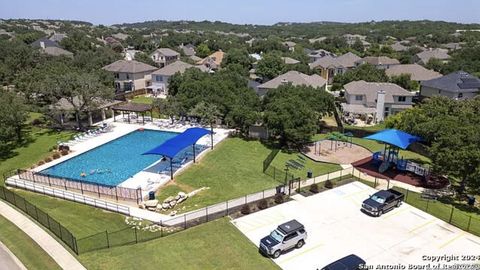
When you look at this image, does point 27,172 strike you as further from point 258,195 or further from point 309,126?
point 309,126

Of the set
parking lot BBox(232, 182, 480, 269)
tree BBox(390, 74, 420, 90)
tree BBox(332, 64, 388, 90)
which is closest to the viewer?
parking lot BBox(232, 182, 480, 269)

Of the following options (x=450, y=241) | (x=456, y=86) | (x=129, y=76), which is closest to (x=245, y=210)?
(x=450, y=241)

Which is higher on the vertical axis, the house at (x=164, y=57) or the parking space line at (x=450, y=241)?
the house at (x=164, y=57)

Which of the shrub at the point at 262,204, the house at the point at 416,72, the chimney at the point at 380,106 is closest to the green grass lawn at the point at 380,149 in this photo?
the chimney at the point at 380,106

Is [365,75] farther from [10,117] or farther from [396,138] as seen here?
[10,117]

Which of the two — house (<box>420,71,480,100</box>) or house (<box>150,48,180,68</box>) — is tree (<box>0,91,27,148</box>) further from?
house (<box>150,48,180,68</box>)

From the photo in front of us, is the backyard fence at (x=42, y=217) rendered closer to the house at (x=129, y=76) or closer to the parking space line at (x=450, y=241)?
the parking space line at (x=450, y=241)

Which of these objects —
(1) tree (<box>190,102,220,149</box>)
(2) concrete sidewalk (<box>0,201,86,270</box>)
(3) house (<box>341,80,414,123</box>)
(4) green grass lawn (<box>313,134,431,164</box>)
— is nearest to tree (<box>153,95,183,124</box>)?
(1) tree (<box>190,102,220,149</box>)
